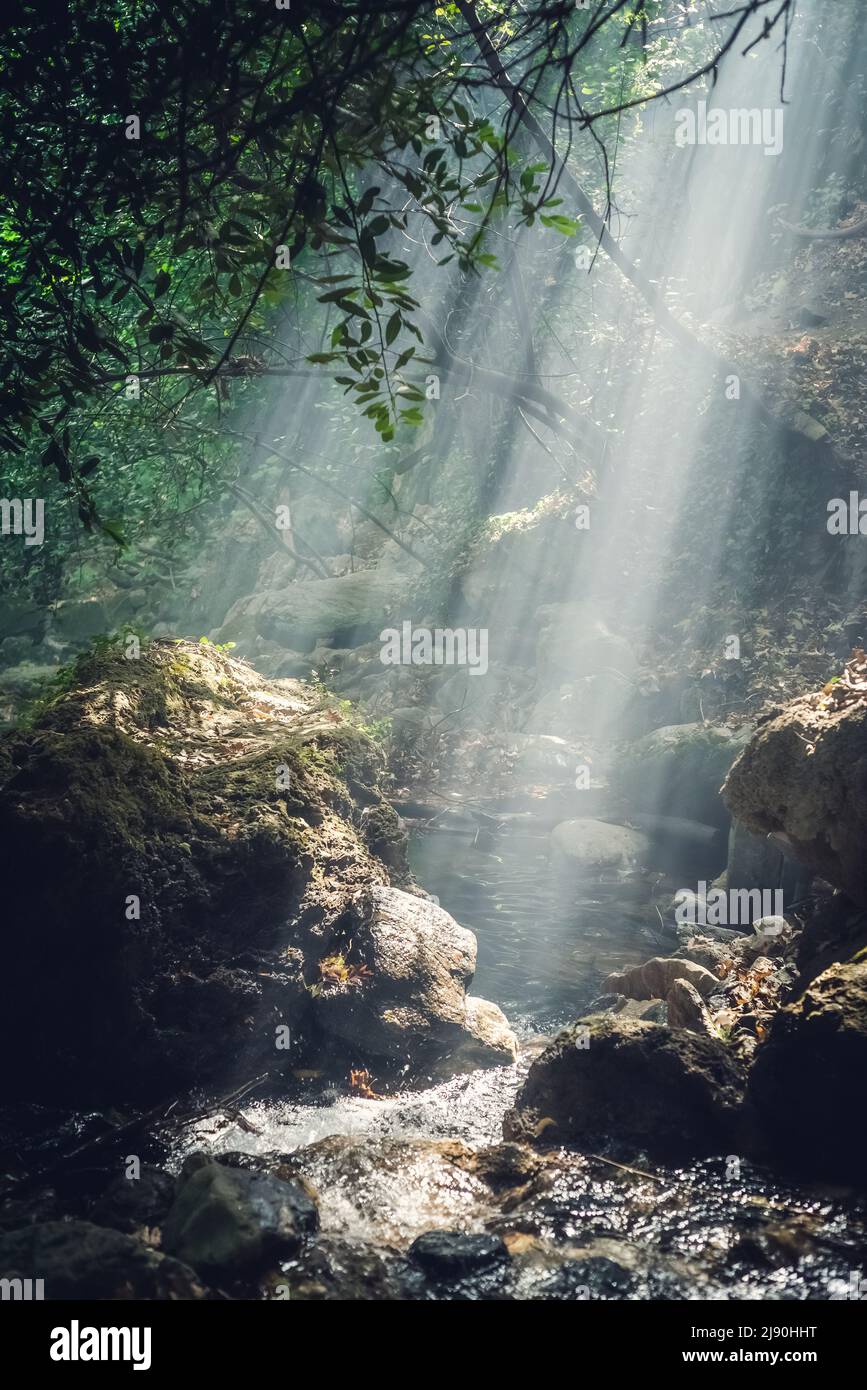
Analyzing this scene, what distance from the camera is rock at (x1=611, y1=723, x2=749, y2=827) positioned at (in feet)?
44.4

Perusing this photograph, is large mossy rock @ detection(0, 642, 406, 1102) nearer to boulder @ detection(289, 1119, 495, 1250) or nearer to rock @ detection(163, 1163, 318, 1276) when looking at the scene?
boulder @ detection(289, 1119, 495, 1250)

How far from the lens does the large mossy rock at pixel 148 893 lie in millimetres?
6082

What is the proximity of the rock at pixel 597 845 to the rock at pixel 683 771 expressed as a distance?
794 mm

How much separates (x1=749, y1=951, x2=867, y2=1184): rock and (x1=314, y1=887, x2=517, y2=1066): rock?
2.35 m

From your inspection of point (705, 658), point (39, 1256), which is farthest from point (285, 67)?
point (705, 658)

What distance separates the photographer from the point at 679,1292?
406 centimetres

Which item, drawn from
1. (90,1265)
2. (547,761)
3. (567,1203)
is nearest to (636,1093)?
(567,1203)

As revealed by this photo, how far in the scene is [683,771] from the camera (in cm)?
1396

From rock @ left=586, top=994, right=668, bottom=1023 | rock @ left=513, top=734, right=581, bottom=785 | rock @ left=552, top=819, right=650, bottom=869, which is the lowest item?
rock @ left=586, top=994, right=668, bottom=1023

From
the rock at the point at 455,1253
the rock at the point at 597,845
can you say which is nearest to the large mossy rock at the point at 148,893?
the rock at the point at 455,1253

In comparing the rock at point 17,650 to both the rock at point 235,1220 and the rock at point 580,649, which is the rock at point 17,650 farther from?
the rock at point 235,1220

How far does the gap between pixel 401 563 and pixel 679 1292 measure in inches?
844

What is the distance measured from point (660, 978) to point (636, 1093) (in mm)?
2549

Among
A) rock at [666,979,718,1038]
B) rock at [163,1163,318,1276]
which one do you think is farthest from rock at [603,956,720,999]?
rock at [163,1163,318,1276]
